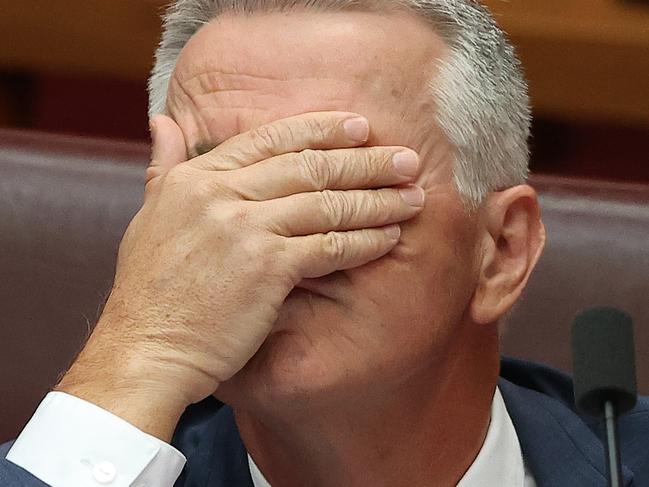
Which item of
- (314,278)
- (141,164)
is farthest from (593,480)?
(141,164)

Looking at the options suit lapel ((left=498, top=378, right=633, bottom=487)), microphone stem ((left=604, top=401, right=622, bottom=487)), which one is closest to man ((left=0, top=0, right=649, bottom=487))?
suit lapel ((left=498, top=378, right=633, bottom=487))

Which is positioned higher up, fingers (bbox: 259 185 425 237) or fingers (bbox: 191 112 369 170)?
fingers (bbox: 191 112 369 170)

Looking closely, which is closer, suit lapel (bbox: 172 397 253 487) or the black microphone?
the black microphone

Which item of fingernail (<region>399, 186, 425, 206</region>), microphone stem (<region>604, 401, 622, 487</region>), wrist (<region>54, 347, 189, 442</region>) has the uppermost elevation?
fingernail (<region>399, 186, 425, 206</region>)

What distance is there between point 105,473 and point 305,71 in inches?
15.1

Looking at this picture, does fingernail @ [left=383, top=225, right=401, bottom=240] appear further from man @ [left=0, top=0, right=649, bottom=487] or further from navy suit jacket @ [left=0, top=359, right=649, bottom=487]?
navy suit jacket @ [left=0, top=359, right=649, bottom=487]

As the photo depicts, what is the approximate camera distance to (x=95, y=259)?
65.4 inches

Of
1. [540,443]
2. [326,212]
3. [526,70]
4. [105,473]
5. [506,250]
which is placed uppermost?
[326,212]

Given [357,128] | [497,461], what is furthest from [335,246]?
[497,461]

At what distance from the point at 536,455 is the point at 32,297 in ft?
2.18

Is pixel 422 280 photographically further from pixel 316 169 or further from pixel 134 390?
pixel 134 390

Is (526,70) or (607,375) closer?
(607,375)

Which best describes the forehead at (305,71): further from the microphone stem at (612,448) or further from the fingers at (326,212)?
the microphone stem at (612,448)

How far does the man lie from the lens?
1113mm
